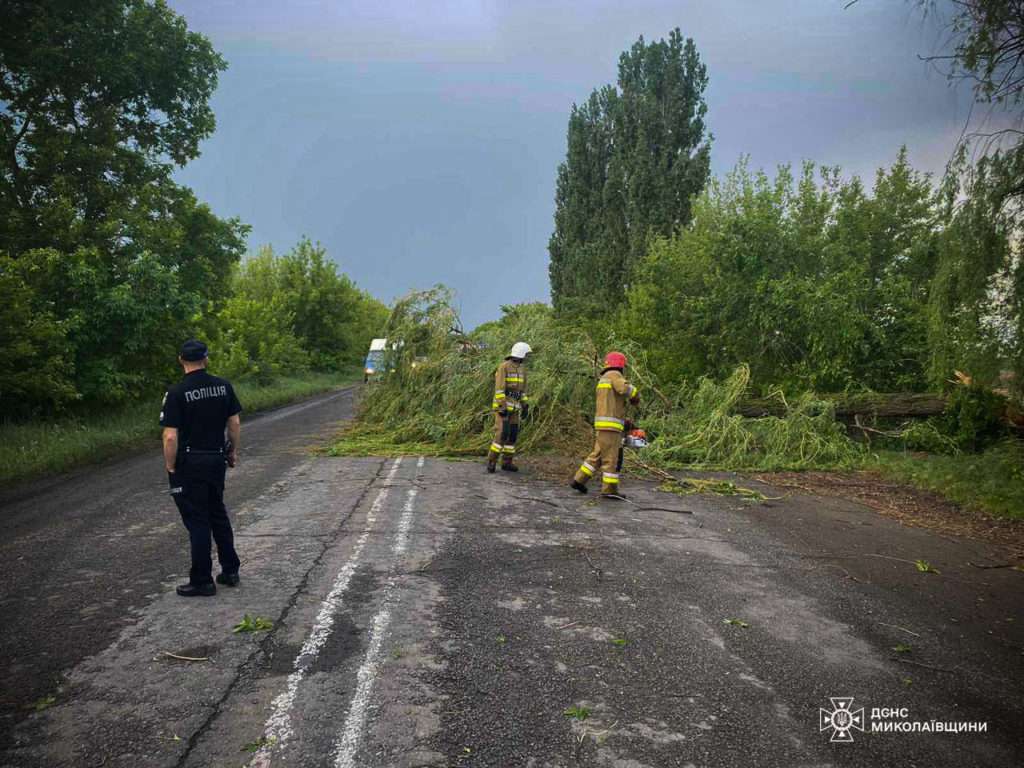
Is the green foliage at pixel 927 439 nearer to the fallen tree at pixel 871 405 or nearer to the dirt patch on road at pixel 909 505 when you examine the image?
the fallen tree at pixel 871 405

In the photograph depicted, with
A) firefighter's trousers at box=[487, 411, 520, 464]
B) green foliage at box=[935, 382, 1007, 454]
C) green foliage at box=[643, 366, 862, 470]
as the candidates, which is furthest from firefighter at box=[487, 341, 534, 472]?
green foliage at box=[935, 382, 1007, 454]

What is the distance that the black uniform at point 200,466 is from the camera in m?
4.48

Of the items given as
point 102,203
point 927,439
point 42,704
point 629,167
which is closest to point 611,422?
point 42,704

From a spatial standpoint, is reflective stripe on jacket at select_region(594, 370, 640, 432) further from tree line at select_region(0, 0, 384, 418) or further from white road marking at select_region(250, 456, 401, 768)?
tree line at select_region(0, 0, 384, 418)

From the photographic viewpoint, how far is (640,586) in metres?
4.88

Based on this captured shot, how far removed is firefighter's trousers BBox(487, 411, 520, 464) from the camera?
9.62 m

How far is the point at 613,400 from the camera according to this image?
7895mm

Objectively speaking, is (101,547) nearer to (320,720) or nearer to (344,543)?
(344,543)

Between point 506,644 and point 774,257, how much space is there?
46.3ft

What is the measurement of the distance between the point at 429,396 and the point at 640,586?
27.8ft

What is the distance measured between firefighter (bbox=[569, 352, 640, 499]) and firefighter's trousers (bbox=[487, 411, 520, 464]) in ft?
5.94

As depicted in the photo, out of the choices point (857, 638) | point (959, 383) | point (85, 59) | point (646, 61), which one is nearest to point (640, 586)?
point (857, 638)

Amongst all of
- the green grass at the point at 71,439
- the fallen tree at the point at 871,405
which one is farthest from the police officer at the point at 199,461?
the fallen tree at the point at 871,405

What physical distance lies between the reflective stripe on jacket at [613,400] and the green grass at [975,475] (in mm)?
4798
